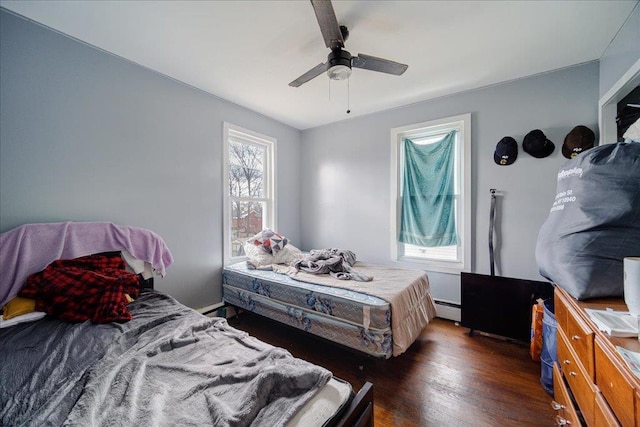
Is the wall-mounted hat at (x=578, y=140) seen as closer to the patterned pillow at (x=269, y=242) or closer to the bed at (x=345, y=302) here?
the bed at (x=345, y=302)

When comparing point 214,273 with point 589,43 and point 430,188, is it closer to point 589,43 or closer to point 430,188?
point 430,188

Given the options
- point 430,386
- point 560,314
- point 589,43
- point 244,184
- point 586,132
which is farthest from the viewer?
point 244,184

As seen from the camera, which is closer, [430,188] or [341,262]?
[341,262]

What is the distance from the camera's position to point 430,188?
297 centimetres

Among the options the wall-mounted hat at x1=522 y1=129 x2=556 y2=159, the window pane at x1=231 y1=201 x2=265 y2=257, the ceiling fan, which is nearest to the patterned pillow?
the window pane at x1=231 y1=201 x2=265 y2=257

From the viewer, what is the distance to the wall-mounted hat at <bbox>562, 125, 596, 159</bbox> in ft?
7.01

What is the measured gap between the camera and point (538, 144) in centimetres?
231

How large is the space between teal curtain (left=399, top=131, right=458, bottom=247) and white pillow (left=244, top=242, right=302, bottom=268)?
56.7 inches

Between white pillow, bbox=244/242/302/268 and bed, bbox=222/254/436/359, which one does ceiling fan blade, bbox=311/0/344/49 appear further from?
white pillow, bbox=244/242/302/268

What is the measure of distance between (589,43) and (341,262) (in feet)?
9.14

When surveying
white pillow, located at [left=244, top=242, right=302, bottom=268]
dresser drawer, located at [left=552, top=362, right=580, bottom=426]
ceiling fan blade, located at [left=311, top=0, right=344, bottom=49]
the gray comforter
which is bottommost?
dresser drawer, located at [left=552, top=362, right=580, bottom=426]

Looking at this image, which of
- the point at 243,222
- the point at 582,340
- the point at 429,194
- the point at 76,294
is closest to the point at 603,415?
the point at 582,340

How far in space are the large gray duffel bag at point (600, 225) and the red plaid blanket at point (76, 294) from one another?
8.16ft

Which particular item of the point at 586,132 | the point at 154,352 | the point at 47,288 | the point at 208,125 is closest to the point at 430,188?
the point at 586,132
